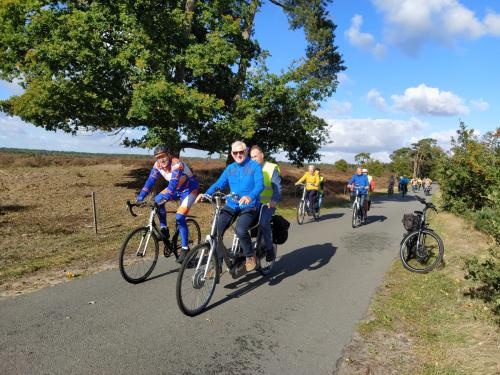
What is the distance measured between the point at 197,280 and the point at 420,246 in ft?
15.6

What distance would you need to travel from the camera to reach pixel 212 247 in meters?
5.00

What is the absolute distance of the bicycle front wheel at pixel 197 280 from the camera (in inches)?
180

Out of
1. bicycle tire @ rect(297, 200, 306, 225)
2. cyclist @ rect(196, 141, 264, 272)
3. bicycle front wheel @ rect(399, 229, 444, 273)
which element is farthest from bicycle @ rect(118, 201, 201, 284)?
bicycle tire @ rect(297, 200, 306, 225)

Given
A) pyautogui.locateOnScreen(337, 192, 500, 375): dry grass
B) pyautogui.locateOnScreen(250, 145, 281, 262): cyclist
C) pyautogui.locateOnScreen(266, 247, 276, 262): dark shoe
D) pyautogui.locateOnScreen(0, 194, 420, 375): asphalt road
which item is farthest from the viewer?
pyautogui.locateOnScreen(266, 247, 276, 262): dark shoe

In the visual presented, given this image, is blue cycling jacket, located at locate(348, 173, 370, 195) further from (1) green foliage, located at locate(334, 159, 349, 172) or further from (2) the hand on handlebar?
(1) green foliage, located at locate(334, 159, 349, 172)

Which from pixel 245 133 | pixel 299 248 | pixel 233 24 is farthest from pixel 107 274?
pixel 233 24

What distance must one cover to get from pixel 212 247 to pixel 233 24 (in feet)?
43.6

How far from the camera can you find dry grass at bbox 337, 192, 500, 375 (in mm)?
3830

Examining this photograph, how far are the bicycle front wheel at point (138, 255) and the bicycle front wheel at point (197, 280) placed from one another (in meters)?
1.29

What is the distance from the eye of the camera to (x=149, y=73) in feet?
48.9

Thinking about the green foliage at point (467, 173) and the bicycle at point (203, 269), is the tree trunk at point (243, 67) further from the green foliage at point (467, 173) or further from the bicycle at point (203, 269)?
the bicycle at point (203, 269)

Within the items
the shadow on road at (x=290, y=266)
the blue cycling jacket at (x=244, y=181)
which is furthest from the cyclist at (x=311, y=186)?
the blue cycling jacket at (x=244, y=181)

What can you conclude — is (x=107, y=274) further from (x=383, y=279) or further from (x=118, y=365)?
(x=383, y=279)

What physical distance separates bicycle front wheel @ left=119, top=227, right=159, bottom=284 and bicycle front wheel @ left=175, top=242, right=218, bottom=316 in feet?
4.23
